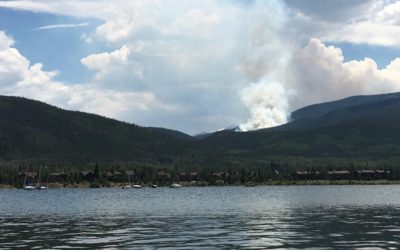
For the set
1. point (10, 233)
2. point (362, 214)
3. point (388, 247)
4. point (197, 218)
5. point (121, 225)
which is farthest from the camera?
point (362, 214)

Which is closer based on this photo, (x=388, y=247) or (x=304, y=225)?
(x=388, y=247)

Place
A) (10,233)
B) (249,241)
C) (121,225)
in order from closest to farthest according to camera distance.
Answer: (249,241)
(10,233)
(121,225)

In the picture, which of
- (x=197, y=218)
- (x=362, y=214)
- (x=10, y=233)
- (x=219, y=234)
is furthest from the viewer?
(x=362, y=214)

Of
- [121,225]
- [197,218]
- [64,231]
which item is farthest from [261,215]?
[64,231]

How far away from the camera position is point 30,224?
9238 centimetres

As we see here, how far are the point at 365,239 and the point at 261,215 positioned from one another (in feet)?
123

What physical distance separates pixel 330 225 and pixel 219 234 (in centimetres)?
1910

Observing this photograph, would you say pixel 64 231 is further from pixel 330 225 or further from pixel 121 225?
pixel 330 225

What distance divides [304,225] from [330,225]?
11.6 ft

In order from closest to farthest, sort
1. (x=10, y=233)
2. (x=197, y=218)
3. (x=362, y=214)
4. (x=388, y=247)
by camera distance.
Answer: (x=388, y=247) → (x=10, y=233) → (x=197, y=218) → (x=362, y=214)

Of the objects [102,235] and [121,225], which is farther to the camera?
[121,225]

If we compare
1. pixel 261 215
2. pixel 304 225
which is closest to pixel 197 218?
pixel 261 215

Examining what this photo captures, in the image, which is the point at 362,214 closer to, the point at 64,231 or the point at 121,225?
the point at 121,225

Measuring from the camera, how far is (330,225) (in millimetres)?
82438
